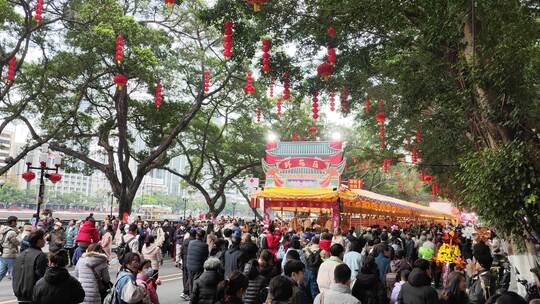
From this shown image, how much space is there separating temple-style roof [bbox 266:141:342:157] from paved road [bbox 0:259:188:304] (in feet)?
23.2

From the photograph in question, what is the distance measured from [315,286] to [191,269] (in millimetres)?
2490

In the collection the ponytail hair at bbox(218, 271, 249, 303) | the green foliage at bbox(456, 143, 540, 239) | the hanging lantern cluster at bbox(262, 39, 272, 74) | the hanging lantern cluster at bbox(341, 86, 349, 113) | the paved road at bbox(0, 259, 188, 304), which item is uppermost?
the hanging lantern cluster at bbox(262, 39, 272, 74)

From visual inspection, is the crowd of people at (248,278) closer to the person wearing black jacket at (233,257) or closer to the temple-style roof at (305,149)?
the person wearing black jacket at (233,257)

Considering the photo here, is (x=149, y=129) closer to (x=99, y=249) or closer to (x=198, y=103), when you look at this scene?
(x=198, y=103)

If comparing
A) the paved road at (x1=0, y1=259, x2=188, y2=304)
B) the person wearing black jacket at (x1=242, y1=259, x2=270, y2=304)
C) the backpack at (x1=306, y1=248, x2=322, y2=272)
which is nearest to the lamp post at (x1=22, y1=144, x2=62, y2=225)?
the paved road at (x1=0, y1=259, x2=188, y2=304)

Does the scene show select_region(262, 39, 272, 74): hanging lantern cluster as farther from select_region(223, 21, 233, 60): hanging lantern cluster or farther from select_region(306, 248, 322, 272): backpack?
select_region(306, 248, 322, 272): backpack

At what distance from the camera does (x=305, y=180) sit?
62.5 feet

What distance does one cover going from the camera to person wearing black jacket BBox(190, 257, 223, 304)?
5109 millimetres

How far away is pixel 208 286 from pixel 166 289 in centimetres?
627

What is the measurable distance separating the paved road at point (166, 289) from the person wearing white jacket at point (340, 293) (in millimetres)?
5712

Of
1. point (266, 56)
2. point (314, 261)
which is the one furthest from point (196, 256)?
point (266, 56)

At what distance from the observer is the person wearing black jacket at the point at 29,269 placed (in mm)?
5734

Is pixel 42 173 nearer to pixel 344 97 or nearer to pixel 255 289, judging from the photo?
pixel 344 97

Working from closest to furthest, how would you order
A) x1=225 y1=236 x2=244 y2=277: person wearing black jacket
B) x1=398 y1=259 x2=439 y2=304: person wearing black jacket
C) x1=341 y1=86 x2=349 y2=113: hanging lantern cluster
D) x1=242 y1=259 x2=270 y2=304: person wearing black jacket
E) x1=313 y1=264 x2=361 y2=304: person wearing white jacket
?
x1=313 y1=264 x2=361 y2=304: person wearing white jacket < x1=398 y1=259 x2=439 y2=304: person wearing black jacket < x1=242 y1=259 x2=270 y2=304: person wearing black jacket < x1=225 y1=236 x2=244 y2=277: person wearing black jacket < x1=341 y1=86 x2=349 y2=113: hanging lantern cluster
